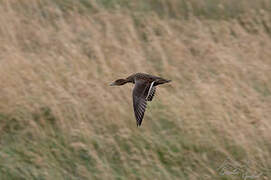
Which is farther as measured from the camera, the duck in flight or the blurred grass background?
the blurred grass background

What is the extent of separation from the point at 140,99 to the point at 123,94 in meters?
0.82

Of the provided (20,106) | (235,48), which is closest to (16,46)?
(20,106)

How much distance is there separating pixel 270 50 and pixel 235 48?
42 centimetres

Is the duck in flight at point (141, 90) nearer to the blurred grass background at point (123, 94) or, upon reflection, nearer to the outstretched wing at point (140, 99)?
the outstretched wing at point (140, 99)

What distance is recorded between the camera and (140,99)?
5.78 metres

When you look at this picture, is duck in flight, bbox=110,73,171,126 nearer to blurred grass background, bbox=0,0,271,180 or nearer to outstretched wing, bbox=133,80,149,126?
outstretched wing, bbox=133,80,149,126

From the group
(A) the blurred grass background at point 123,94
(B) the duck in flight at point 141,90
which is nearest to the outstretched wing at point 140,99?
(B) the duck in flight at point 141,90

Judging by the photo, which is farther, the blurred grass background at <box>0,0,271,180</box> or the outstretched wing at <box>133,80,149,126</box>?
the blurred grass background at <box>0,0,271,180</box>

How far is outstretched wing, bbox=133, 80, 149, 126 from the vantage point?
18.6 ft

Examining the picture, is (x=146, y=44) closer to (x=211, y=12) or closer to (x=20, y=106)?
(x=211, y=12)

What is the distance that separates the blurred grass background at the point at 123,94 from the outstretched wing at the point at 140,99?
0.38 meters

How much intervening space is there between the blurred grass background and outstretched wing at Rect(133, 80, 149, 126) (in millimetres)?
381

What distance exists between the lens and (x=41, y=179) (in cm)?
554

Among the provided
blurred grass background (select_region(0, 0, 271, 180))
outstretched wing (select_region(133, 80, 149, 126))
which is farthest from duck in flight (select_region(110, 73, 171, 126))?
blurred grass background (select_region(0, 0, 271, 180))
